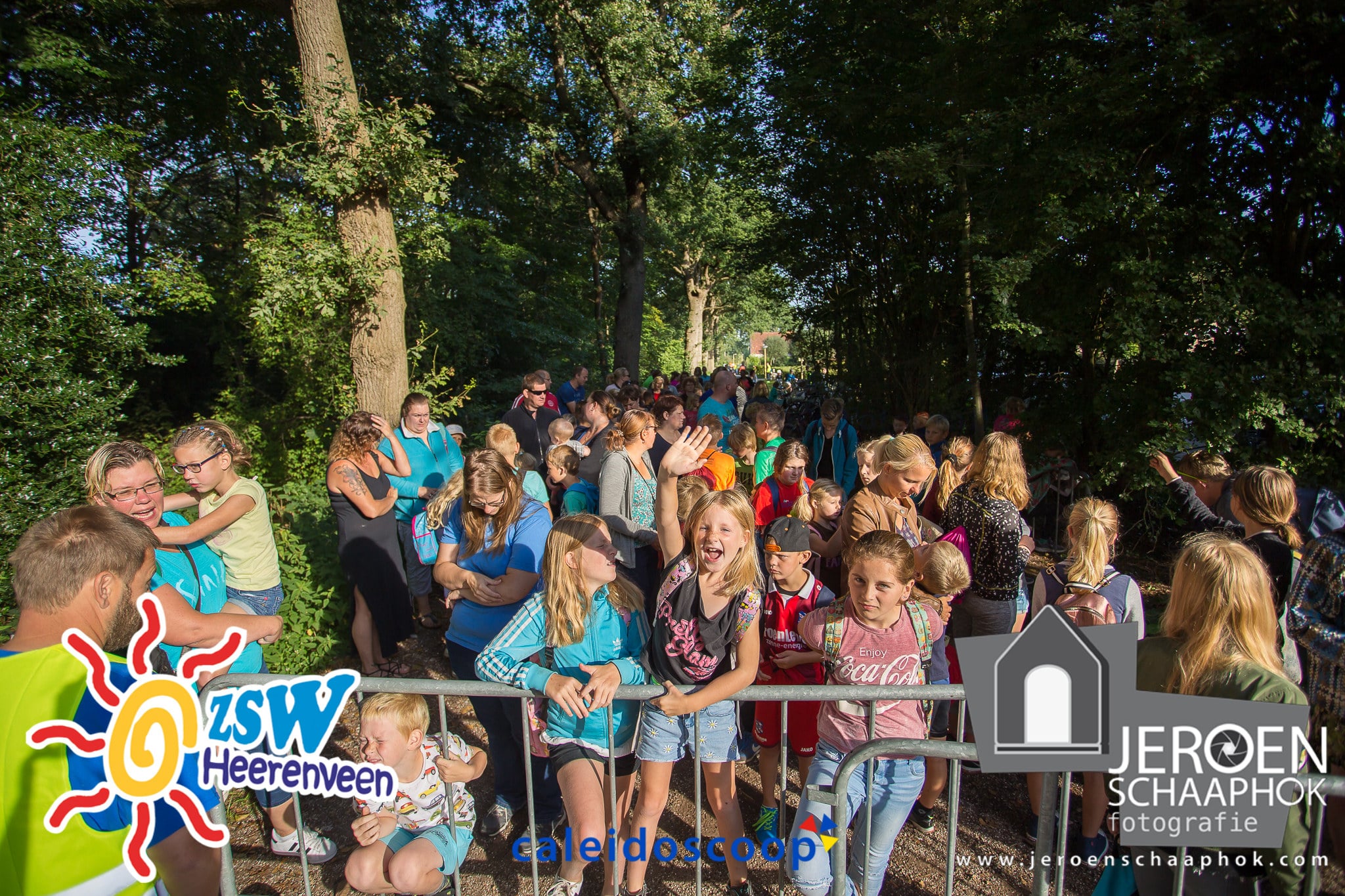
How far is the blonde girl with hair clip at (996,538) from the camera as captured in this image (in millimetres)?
3572

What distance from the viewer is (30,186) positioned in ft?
17.2

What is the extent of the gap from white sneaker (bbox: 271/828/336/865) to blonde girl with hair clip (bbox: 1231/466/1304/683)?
4.59 m

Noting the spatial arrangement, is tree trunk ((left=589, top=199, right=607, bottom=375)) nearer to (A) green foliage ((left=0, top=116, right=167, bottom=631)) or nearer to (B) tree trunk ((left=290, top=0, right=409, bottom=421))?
(B) tree trunk ((left=290, top=0, right=409, bottom=421))

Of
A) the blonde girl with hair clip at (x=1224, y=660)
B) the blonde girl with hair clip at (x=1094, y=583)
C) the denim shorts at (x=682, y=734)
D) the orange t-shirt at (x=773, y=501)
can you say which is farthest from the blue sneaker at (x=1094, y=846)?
the orange t-shirt at (x=773, y=501)

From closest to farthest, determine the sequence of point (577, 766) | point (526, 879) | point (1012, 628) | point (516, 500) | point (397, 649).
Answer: point (577, 766) < point (526, 879) < point (516, 500) < point (1012, 628) < point (397, 649)

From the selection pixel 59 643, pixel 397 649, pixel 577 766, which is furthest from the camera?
pixel 397 649

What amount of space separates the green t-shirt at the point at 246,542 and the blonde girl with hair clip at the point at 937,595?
3279 millimetres

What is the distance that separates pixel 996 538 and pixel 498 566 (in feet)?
8.45

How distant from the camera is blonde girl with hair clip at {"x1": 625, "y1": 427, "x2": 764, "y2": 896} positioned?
2.56m

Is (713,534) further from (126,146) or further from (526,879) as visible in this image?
(126,146)

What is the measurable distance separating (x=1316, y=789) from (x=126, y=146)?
29.4ft

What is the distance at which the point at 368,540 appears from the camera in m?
4.66

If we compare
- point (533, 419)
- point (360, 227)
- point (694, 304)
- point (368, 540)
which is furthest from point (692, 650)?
point (694, 304)

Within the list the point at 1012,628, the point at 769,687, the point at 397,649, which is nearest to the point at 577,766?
the point at 769,687
